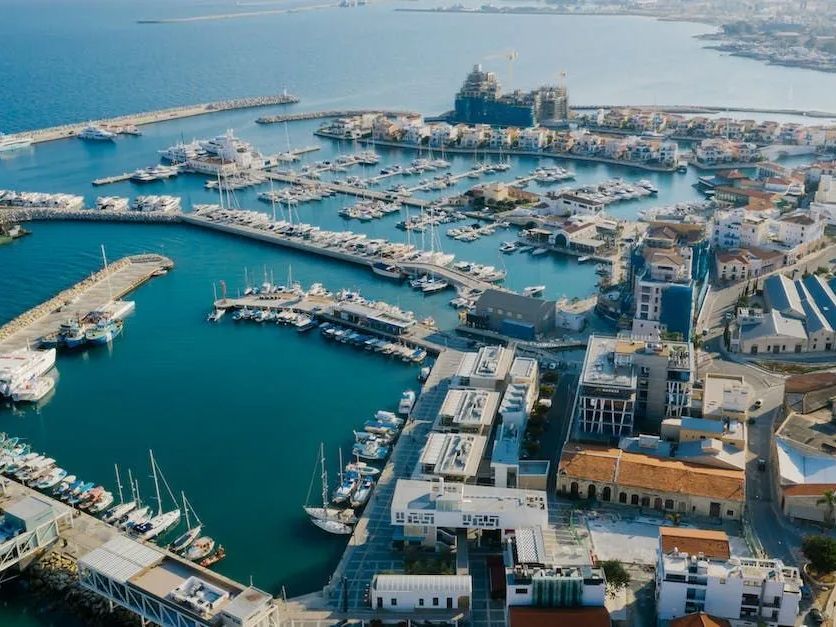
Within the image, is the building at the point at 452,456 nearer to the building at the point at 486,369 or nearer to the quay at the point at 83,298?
the building at the point at 486,369

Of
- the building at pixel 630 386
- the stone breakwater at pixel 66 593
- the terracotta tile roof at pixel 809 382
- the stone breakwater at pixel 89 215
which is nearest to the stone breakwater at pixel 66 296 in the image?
the stone breakwater at pixel 89 215

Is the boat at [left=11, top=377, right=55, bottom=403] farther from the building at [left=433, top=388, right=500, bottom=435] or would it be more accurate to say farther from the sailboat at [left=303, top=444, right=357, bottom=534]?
the building at [left=433, top=388, right=500, bottom=435]

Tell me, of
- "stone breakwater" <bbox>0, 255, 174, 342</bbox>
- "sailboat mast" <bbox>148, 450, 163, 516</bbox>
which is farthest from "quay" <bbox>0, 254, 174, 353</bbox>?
"sailboat mast" <bbox>148, 450, 163, 516</bbox>

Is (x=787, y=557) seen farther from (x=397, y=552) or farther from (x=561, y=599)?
(x=397, y=552)

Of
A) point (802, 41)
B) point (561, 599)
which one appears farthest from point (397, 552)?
point (802, 41)

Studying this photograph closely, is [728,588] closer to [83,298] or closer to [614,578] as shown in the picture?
[614,578]

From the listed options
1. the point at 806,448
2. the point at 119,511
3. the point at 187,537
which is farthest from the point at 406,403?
the point at 806,448
